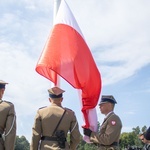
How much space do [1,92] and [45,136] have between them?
109 cm

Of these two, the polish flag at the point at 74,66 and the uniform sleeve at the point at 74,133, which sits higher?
the polish flag at the point at 74,66

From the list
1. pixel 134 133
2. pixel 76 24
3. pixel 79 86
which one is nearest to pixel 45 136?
pixel 79 86

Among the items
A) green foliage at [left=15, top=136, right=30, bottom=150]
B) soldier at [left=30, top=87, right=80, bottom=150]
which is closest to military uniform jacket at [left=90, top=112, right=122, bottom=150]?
soldier at [left=30, top=87, right=80, bottom=150]

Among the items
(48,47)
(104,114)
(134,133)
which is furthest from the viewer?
(134,133)

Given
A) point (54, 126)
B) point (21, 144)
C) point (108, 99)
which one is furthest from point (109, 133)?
point (21, 144)

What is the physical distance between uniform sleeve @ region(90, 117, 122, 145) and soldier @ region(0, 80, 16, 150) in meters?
1.71

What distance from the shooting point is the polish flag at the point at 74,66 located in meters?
7.77

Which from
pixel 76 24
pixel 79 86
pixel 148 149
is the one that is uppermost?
pixel 76 24

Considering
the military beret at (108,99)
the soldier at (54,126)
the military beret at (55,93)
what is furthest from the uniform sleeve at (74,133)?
the military beret at (108,99)

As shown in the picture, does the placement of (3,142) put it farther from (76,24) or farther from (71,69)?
(76,24)

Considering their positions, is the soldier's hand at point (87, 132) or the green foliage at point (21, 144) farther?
the green foliage at point (21, 144)

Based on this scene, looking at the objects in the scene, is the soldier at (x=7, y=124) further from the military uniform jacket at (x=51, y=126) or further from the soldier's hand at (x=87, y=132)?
the soldier's hand at (x=87, y=132)

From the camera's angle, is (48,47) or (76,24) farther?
(76,24)

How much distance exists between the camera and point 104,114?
747cm
